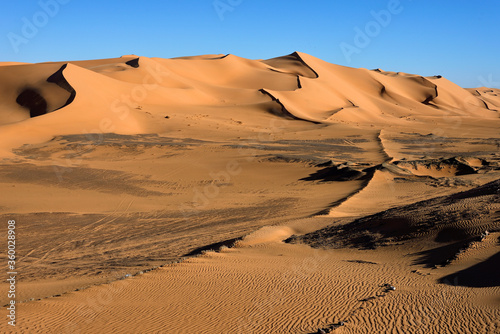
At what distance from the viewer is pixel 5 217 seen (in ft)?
45.6

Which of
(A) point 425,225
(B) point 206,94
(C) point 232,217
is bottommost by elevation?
(C) point 232,217

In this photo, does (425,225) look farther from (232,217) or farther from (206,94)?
(206,94)

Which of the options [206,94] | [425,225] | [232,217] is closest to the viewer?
[425,225]

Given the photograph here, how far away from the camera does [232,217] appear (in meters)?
13.9

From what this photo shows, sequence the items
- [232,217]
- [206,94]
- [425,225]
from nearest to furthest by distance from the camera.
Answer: [425,225] < [232,217] < [206,94]

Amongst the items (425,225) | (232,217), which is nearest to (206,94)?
(232,217)

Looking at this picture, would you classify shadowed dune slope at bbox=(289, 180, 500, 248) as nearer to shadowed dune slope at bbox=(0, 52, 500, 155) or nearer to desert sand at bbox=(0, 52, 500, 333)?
desert sand at bbox=(0, 52, 500, 333)

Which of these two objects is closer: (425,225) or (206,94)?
(425,225)

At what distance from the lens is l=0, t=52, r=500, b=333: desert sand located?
6.21m

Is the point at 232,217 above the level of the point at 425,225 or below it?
below

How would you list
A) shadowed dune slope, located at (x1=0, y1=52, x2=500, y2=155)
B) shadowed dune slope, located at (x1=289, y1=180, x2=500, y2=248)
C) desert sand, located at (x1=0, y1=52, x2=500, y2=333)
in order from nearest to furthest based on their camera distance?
1. desert sand, located at (x1=0, y1=52, x2=500, y2=333)
2. shadowed dune slope, located at (x1=289, y1=180, x2=500, y2=248)
3. shadowed dune slope, located at (x1=0, y1=52, x2=500, y2=155)

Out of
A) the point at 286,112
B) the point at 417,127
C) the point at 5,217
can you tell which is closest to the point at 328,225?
the point at 5,217

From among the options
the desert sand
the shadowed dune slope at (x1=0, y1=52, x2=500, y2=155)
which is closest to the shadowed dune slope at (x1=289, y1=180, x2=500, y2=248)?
the desert sand

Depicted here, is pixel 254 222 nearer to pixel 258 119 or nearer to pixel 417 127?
pixel 258 119
